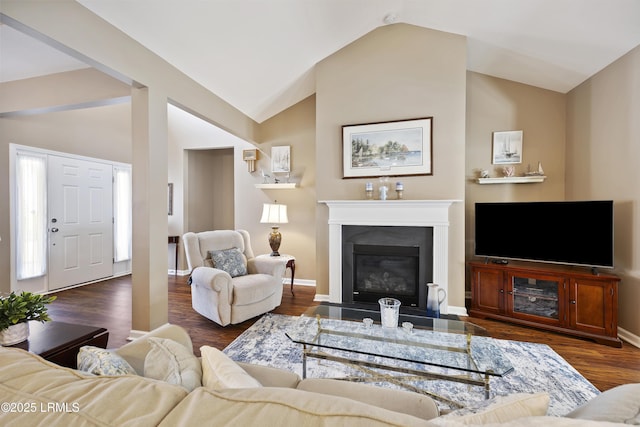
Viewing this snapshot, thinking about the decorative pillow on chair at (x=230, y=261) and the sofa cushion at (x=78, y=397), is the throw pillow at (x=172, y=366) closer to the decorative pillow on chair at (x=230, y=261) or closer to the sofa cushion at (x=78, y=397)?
the sofa cushion at (x=78, y=397)

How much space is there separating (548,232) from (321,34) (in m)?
3.36

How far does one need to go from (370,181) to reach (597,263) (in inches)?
93.7

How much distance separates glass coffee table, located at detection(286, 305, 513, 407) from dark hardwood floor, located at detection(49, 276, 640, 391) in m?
0.98

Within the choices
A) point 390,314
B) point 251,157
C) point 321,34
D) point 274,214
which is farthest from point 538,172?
point 251,157

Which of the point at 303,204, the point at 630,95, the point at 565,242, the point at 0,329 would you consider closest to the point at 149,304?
the point at 0,329

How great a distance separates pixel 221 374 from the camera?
2.70 feet

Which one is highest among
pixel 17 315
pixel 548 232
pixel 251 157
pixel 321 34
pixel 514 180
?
pixel 321 34

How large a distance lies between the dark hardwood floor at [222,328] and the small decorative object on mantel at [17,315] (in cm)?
115

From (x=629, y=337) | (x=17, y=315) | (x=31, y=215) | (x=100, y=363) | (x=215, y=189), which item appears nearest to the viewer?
(x=100, y=363)

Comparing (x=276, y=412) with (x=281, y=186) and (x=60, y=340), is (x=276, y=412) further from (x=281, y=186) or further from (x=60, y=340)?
(x=281, y=186)

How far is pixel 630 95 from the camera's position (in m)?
2.49

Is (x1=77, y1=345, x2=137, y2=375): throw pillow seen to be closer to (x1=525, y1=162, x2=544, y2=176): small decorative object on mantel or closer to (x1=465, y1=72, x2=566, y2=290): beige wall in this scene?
(x1=465, y1=72, x2=566, y2=290): beige wall

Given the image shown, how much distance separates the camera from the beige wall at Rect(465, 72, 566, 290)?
11.1ft

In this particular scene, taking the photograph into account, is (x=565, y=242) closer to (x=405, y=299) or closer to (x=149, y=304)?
(x=405, y=299)
